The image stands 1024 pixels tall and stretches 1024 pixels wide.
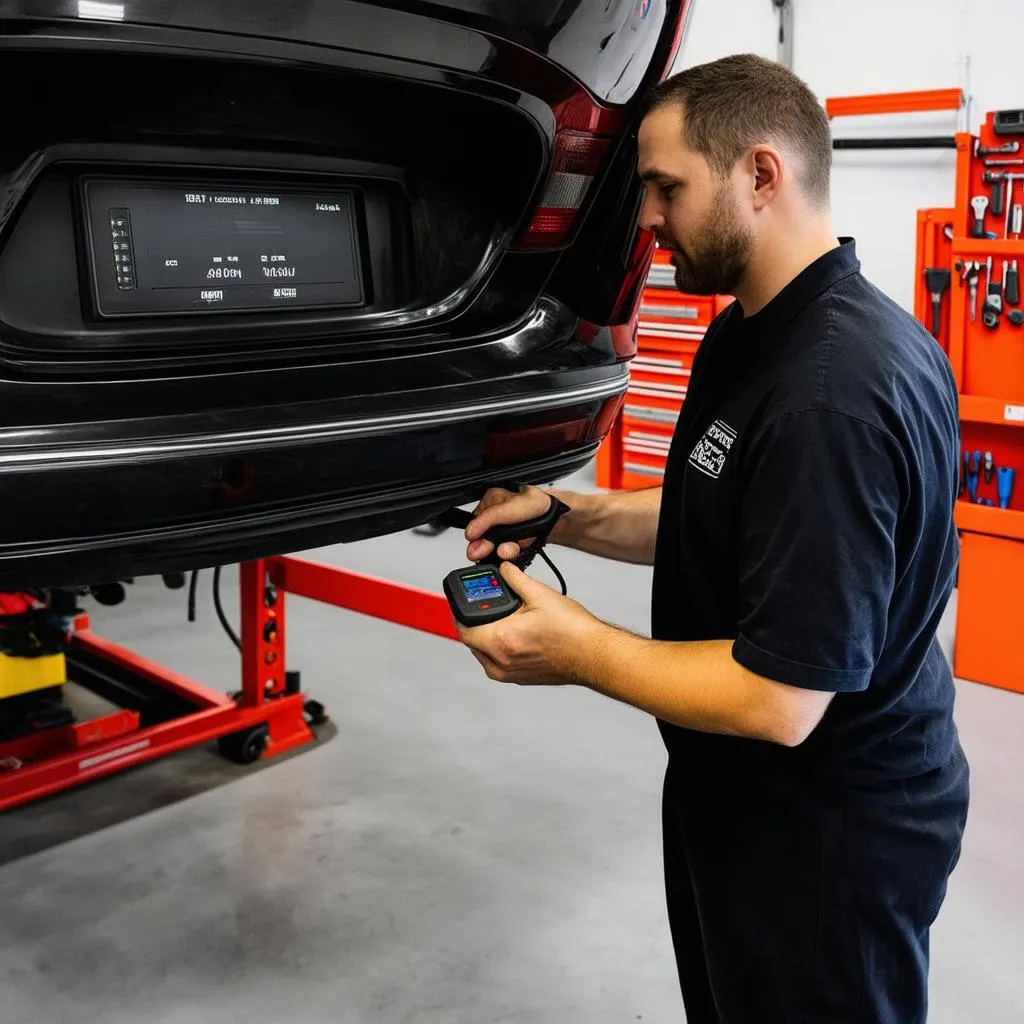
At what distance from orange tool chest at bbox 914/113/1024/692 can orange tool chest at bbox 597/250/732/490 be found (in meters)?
1.73

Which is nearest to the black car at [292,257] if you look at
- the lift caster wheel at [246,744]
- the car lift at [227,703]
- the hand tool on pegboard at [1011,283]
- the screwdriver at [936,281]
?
the car lift at [227,703]

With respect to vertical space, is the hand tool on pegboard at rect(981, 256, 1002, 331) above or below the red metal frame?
below

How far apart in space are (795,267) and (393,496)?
1.64ft

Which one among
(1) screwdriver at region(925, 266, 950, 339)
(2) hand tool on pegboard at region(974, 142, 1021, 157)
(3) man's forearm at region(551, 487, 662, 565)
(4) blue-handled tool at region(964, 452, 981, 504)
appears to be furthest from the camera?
Answer: (1) screwdriver at region(925, 266, 950, 339)

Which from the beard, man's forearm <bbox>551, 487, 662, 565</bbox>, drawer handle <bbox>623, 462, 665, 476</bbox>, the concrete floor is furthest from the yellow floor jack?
drawer handle <bbox>623, 462, 665, 476</bbox>

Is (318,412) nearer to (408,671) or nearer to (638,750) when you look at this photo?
(638,750)

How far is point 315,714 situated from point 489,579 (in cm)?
181

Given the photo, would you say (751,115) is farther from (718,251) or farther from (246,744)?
(246,744)

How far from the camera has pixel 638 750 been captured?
9.36 ft

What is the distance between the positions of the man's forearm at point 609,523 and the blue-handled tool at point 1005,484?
84.5 inches

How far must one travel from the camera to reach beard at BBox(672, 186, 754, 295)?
1224 millimetres

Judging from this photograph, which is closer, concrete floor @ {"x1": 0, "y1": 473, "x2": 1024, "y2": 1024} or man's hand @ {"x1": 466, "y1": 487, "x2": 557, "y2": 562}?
man's hand @ {"x1": 466, "y1": 487, "x2": 557, "y2": 562}

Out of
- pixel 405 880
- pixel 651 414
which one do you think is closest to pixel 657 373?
pixel 651 414

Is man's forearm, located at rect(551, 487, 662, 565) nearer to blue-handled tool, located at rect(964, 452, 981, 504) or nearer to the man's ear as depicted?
the man's ear
